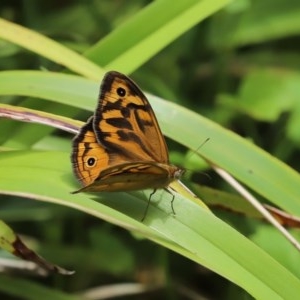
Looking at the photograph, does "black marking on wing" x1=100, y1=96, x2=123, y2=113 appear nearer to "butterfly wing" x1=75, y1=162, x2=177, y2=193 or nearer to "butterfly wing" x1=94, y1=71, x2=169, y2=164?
"butterfly wing" x1=94, y1=71, x2=169, y2=164

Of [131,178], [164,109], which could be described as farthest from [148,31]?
[131,178]

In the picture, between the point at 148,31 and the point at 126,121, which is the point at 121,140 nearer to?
the point at 126,121

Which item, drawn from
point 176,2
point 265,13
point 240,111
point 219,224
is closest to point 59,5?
point 265,13

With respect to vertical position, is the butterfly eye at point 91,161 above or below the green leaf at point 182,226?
above

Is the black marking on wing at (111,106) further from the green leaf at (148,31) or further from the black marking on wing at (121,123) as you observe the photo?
the green leaf at (148,31)

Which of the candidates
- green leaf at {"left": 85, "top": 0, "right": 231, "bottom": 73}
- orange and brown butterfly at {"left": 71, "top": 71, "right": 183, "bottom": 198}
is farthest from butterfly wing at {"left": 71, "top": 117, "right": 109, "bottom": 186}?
green leaf at {"left": 85, "top": 0, "right": 231, "bottom": 73}

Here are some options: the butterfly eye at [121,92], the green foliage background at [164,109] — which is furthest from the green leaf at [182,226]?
the butterfly eye at [121,92]

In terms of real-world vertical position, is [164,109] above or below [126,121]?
above

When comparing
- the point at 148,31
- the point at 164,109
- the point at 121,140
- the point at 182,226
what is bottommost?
the point at 182,226
